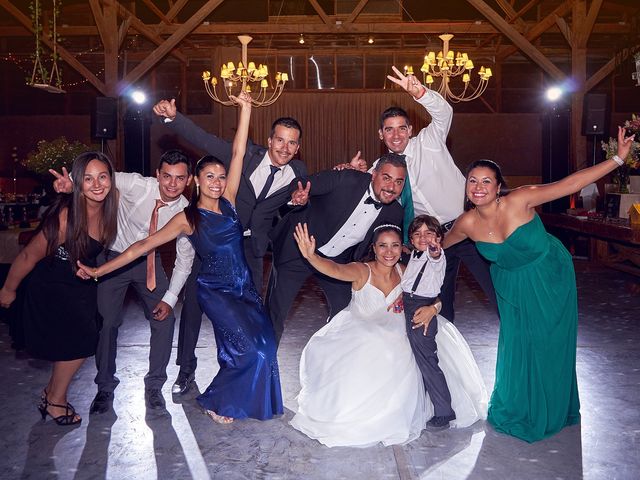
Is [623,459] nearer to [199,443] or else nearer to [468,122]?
[199,443]

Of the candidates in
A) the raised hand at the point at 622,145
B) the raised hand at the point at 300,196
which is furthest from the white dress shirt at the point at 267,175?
the raised hand at the point at 622,145

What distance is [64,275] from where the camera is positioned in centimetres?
317

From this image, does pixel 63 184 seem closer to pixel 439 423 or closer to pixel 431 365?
pixel 431 365

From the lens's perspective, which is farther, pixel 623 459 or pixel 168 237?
pixel 168 237

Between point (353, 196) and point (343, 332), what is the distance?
675 millimetres

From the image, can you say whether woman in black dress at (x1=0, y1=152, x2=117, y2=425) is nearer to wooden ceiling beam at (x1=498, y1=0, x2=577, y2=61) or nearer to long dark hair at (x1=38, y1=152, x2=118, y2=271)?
long dark hair at (x1=38, y1=152, x2=118, y2=271)

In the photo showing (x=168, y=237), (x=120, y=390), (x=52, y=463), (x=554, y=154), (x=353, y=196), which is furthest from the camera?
(x=554, y=154)

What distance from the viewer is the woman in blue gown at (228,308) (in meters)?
3.22

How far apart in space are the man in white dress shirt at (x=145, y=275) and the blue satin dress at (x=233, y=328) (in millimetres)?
276

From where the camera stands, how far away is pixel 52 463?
277 cm

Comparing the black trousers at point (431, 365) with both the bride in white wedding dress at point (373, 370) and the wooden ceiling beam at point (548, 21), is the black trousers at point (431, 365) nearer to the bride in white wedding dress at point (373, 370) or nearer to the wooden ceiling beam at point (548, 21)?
the bride in white wedding dress at point (373, 370)

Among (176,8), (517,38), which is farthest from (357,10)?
(176,8)

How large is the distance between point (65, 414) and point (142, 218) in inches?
39.1

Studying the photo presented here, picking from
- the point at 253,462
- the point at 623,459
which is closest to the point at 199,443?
the point at 253,462
